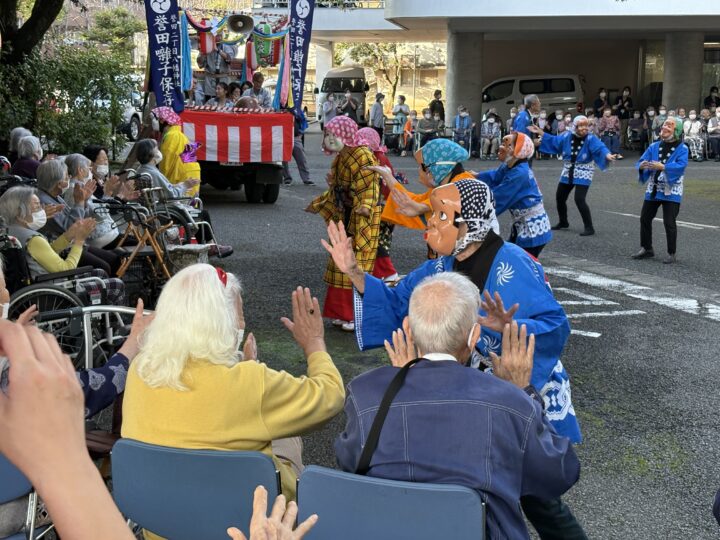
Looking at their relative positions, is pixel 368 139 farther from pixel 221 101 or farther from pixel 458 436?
pixel 221 101

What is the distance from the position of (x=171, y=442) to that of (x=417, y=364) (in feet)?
2.62

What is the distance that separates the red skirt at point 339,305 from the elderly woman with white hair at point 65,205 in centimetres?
168

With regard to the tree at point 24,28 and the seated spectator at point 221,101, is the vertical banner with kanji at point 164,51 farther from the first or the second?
the tree at point 24,28

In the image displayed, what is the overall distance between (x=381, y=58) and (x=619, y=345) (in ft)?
143

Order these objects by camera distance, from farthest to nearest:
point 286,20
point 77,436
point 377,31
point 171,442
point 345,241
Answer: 1. point 377,31
2. point 286,20
3. point 345,241
4. point 171,442
5. point 77,436

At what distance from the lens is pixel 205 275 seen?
2.98 metres

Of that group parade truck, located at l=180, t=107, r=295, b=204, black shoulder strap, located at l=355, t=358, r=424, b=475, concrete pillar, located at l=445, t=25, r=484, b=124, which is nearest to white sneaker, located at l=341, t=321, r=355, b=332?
black shoulder strap, located at l=355, t=358, r=424, b=475

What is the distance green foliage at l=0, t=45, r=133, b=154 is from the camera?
13.5m

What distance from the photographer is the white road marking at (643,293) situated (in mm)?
7898

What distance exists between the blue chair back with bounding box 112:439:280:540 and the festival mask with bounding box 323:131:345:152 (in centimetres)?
427

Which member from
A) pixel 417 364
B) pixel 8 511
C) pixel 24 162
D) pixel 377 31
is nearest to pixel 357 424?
pixel 417 364

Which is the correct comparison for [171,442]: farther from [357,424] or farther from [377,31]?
[377,31]

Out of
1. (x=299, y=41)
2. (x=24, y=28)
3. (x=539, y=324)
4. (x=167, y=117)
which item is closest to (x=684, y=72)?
(x=299, y=41)

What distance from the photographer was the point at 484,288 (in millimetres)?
3752
